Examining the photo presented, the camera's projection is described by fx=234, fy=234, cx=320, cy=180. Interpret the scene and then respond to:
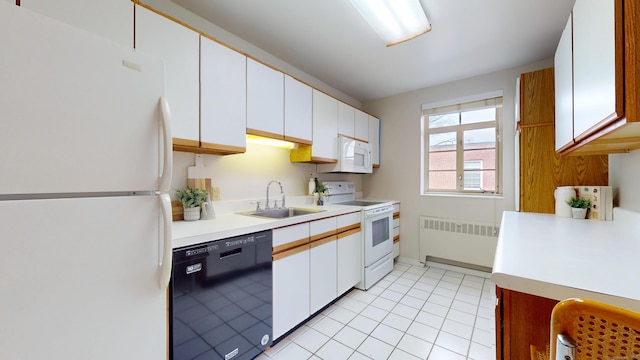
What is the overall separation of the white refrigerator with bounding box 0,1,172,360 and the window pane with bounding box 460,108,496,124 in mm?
3402

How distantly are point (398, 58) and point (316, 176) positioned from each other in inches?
63.3

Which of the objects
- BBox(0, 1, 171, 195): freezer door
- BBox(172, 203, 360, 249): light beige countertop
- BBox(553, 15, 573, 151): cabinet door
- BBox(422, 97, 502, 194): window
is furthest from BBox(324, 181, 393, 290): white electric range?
BBox(0, 1, 171, 195): freezer door

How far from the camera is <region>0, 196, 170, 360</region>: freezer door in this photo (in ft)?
2.19

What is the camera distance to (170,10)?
170 cm

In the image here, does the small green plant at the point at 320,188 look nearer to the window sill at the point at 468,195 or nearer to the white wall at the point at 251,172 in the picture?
the white wall at the point at 251,172

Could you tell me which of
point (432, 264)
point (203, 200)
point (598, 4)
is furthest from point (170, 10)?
point (432, 264)

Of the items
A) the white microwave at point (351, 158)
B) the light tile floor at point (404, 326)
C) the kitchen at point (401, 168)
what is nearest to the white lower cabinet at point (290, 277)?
the light tile floor at point (404, 326)

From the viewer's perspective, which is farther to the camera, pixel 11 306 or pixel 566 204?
pixel 566 204

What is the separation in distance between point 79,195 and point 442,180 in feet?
11.7

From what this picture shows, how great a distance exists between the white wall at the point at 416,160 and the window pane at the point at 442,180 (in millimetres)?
257

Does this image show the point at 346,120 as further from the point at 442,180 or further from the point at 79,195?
the point at 79,195

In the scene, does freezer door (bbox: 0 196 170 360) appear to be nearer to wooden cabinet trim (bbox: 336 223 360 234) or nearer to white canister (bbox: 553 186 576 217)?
wooden cabinet trim (bbox: 336 223 360 234)

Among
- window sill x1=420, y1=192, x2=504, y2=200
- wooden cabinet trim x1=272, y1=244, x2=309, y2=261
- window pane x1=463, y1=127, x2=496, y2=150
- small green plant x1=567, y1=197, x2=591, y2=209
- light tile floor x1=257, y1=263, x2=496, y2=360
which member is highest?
window pane x1=463, y1=127, x2=496, y2=150

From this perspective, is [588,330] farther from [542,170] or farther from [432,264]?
[432,264]
